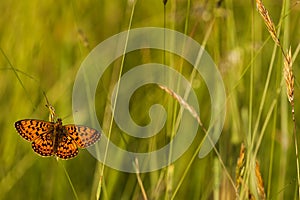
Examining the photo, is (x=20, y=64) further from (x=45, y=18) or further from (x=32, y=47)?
(x=45, y=18)

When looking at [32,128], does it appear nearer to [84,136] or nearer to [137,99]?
[84,136]

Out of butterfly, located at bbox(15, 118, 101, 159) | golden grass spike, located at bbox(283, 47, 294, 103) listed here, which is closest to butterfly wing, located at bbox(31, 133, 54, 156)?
butterfly, located at bbox(15, 118, 101, 159)

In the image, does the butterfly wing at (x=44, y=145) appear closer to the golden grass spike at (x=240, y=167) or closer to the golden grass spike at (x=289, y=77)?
the golden grass spike at (x=240, y=167)

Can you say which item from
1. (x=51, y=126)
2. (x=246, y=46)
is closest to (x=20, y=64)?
(x=246, y=46)

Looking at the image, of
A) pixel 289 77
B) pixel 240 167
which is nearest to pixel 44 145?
pixel 240 167

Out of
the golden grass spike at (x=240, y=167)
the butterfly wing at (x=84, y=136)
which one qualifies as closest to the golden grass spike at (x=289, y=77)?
the golden grass spike at (x=240, y=167)

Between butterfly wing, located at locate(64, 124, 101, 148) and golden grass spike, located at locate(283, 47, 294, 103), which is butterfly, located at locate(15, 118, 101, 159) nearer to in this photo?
butterfly wing, located at locate(64, 124, 101, 148)
